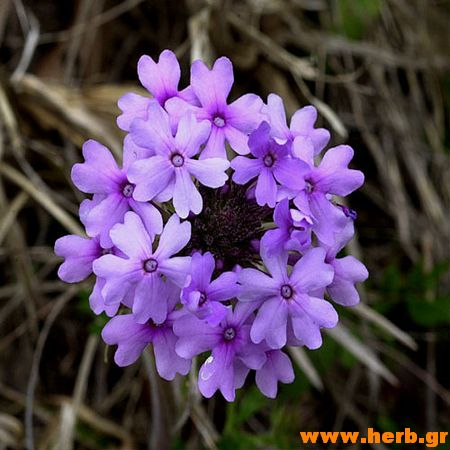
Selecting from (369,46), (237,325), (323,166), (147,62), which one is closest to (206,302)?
(237,325)

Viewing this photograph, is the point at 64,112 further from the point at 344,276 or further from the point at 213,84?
the point at 344,276

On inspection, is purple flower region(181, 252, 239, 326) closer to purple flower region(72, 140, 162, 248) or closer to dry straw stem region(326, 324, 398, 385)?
purple flower region(72, 140, 162, 248)

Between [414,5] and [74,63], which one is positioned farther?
[414,5]

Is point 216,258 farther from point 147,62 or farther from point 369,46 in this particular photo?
point 369,46

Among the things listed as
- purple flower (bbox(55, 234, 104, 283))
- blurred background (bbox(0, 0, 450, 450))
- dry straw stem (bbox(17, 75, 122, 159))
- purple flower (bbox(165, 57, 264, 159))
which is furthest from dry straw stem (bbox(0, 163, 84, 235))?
purple flower (bbox(165, 57, 264, 159))

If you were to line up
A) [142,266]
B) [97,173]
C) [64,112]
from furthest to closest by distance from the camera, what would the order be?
[64,112] → [97,173] → [142,266]

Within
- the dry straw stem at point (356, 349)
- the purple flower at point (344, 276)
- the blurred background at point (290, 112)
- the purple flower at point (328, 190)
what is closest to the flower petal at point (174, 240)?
the purple flower at point (328, 190)

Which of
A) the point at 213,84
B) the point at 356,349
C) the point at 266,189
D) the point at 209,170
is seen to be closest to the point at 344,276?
the point at 266,189

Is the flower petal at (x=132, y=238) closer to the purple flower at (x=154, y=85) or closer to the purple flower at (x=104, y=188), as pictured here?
the purple flower at (x=104, y=188)
